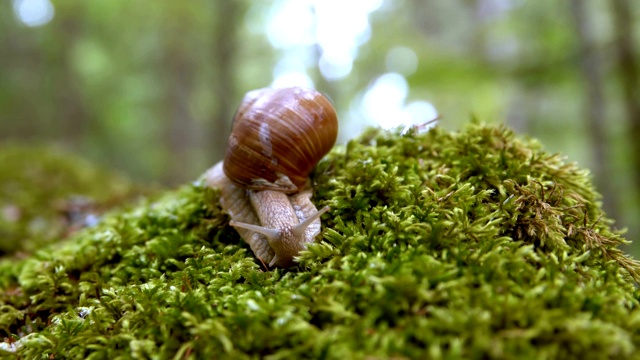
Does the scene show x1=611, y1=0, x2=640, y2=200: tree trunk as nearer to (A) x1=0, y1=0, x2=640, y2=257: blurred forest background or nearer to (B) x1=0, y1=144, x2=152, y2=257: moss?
(A) x1=0, y1=0, x2=640, y2=257: blurred forest background

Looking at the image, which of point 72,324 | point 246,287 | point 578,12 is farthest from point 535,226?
point 578,12

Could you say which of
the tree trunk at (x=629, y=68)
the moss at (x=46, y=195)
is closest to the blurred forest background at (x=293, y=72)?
the tree trunk at (x=629, y=68)

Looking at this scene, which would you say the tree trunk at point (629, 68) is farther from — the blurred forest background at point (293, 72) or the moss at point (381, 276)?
the moss at point (381, 276)

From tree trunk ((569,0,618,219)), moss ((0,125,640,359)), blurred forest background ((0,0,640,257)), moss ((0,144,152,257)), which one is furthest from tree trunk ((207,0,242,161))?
moss ((0,125,640,359))

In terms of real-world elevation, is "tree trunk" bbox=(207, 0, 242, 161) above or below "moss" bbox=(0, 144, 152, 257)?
above

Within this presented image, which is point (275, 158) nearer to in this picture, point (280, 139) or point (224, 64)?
point (280, 139)
